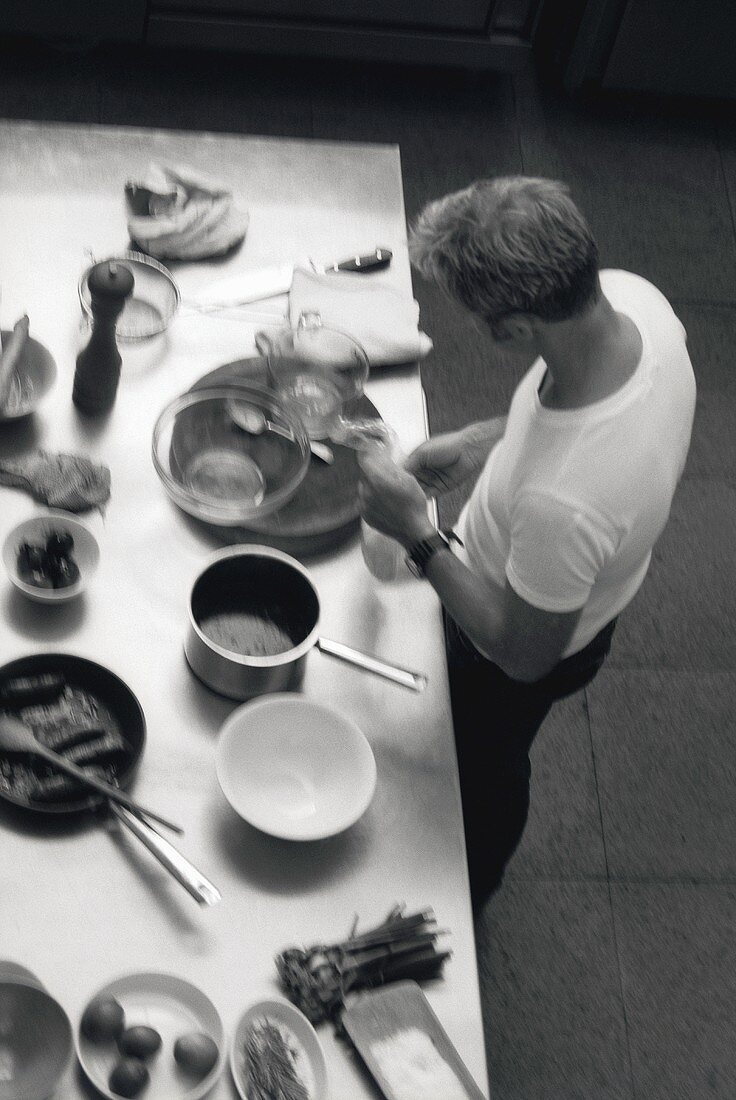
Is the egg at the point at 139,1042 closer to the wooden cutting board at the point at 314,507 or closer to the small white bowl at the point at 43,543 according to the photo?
the small white bowl at the point at 43,543

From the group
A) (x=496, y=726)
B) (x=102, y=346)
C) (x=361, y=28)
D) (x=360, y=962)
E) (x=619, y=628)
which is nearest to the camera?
(x=360, y=962)

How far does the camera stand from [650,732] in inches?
103

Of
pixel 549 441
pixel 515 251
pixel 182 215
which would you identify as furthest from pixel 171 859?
pixel 182 215

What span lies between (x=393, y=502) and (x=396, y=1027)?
0.63 metres

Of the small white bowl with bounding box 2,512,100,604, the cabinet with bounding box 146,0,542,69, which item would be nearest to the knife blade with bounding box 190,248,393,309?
the small white bowl with bounding box 2,512,100,604

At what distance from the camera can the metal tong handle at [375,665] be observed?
4.99 ft

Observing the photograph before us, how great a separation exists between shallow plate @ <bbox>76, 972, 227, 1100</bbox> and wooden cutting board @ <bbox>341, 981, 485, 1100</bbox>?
141 millimetres

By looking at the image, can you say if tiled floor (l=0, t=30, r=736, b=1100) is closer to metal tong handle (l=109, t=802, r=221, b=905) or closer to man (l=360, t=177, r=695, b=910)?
man (l=360, t=177, r=695, b=910)

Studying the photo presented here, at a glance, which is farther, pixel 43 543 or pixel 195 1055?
pixel 43 543

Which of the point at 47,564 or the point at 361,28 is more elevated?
the point at 47,564

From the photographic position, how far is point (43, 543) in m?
1.54

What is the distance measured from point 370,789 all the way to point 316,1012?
0.83ft

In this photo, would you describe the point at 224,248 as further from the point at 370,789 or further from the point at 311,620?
the point at 370,789

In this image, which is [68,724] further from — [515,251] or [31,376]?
[515,251]
